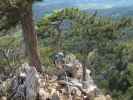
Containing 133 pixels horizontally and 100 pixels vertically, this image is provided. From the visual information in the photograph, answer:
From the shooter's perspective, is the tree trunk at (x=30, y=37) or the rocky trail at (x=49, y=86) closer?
the rocky trail at (x=49, y=86)

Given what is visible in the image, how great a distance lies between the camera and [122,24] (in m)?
27.1

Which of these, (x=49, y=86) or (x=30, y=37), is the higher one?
(x=30, y=37)

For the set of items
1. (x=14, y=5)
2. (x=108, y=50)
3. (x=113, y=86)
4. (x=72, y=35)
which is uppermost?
(x=14, y=5)

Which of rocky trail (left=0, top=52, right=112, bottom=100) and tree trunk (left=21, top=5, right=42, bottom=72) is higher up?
tree trunk (left=21, top=5, right=42, bottom=72)

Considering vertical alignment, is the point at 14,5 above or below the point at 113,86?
above

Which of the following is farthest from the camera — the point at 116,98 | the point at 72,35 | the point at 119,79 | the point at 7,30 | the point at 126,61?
the point at 126,61

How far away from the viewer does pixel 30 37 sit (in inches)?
480

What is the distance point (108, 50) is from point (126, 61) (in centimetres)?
200

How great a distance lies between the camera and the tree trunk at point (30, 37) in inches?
470

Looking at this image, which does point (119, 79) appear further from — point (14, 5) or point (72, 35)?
point (14, 5)

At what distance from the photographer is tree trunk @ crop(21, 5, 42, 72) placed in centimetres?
1194

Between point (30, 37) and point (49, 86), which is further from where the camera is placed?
point (30, 37)

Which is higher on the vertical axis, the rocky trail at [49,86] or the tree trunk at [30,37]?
the tree trunk at [30,37]

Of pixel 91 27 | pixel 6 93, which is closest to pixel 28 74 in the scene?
pixel 6 93
